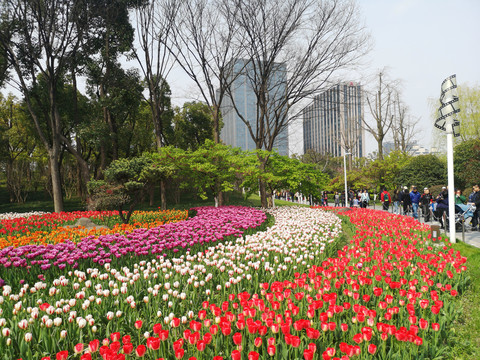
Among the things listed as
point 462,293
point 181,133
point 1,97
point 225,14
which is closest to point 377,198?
point 181,133

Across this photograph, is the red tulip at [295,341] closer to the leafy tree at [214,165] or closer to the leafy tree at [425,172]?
the leafy tree at [214,165]

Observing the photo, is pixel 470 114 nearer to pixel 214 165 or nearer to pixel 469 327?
pixel 214 165

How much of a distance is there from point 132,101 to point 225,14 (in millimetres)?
11096

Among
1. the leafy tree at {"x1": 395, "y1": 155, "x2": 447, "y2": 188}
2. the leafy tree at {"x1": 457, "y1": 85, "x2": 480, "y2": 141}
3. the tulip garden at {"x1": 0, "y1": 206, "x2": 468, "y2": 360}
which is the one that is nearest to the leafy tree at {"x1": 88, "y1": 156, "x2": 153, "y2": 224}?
the tulip garden at {"x1": 0, "y1": 206, "x2": 468, "y2": 360}

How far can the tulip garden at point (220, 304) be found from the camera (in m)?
2.54

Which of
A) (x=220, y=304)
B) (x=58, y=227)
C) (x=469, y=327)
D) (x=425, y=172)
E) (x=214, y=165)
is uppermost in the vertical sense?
(x=214, y=165)

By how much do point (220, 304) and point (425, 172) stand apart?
81.1 feet

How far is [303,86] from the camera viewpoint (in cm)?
1600

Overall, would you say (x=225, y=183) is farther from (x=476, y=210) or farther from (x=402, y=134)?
(x=402, y=134)

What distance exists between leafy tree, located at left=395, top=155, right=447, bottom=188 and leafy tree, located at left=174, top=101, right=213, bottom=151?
17813 mm

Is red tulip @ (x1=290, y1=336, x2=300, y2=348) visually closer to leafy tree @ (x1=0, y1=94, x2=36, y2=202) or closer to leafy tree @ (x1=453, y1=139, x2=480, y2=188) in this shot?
leafy tree @ (x1=453, y1=139, x2=480, y2=188)

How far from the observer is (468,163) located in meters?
17.8

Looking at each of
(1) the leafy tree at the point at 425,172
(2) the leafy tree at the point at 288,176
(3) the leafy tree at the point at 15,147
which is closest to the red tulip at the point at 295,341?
(2) the leafy tree at the point at 288,176

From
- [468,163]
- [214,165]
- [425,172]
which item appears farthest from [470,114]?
[214,165]
